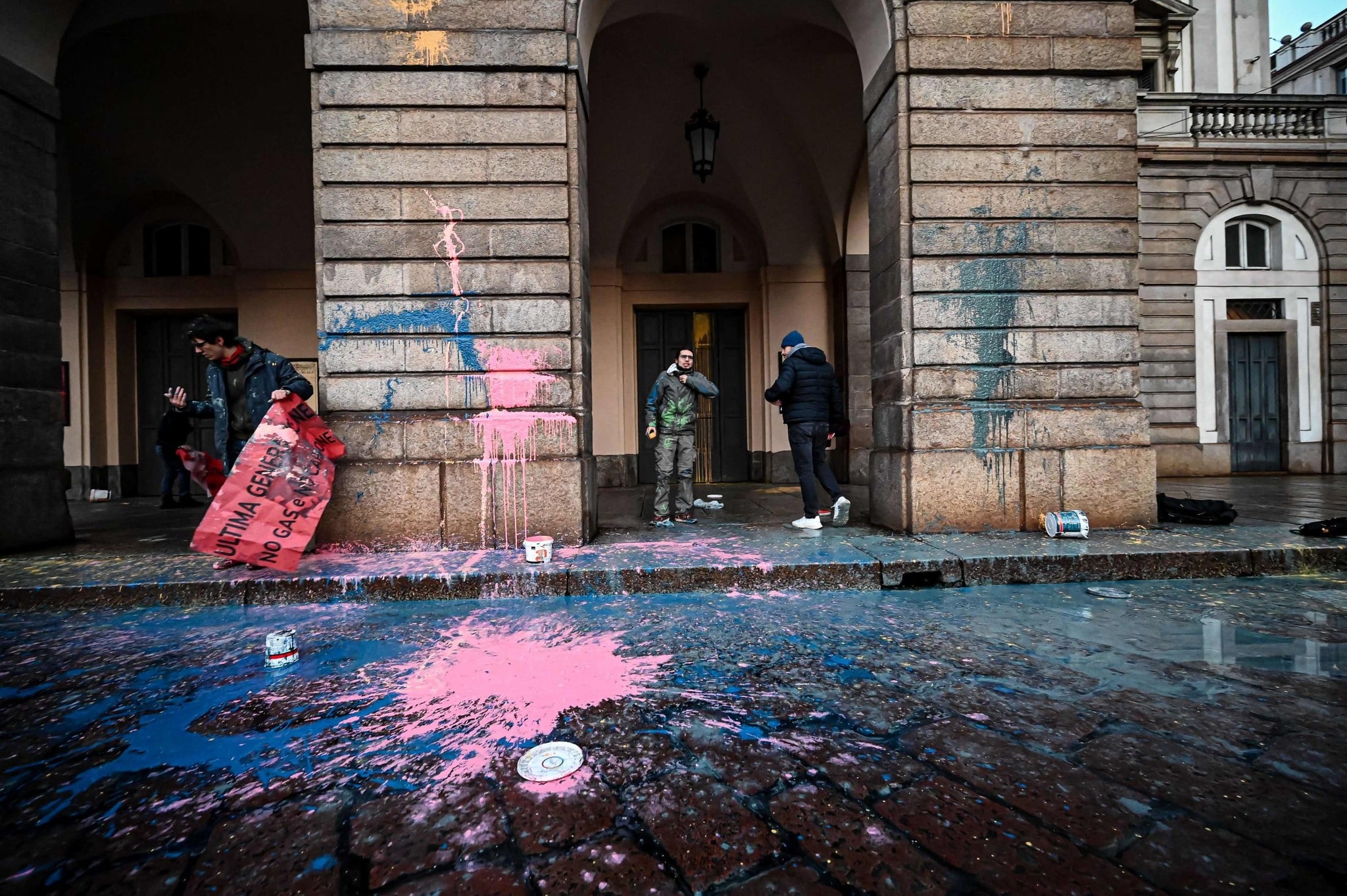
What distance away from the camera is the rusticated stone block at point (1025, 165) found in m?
6.17

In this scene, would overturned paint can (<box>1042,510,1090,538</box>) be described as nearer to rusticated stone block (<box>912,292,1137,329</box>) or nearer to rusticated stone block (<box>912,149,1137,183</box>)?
rusticated stone block (<box>912,292,1137,329</box>)

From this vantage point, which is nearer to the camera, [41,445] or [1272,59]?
[41,445]

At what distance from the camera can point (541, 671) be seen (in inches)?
119

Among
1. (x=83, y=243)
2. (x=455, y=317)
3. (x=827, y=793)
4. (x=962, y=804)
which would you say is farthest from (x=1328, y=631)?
(x=83, y=243)

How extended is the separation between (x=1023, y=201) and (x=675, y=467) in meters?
4.60

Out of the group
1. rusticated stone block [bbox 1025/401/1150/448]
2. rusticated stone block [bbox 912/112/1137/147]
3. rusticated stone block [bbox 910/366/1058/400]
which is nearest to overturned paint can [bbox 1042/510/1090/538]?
rusticated stone block [bbox 1025/401/1150/448]

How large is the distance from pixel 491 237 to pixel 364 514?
2.87 meters

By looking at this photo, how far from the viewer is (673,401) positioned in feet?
23.9

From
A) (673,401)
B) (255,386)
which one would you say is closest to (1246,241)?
(673,401)

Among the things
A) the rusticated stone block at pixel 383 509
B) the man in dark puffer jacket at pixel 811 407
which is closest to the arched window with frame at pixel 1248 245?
the man in dark puffer jacket at pixel 811 407

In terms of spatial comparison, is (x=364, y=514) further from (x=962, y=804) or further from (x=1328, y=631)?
(x=1328, y=631)

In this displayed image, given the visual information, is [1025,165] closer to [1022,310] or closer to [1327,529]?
[1022,310]

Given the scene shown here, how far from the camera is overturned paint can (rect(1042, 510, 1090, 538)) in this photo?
18.2 ft

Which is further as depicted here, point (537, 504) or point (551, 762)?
point (537, 504)
